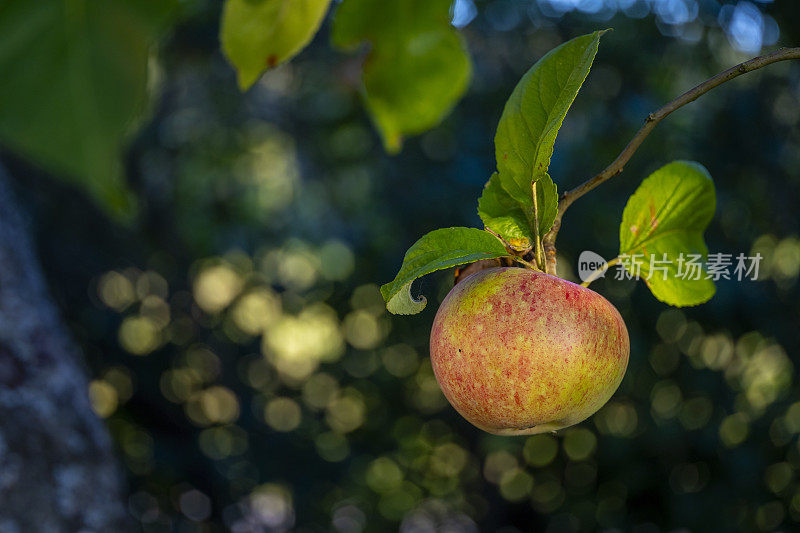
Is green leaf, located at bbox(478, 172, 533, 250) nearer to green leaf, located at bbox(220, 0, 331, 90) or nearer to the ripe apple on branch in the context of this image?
the ripe apple on branch

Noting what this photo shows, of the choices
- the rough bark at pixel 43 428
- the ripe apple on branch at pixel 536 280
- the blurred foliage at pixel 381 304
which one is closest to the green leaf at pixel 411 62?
the ripe apple on branch at pixel 536 280

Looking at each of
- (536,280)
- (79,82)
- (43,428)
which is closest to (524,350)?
(536,280)

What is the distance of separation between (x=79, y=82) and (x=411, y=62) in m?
0.40

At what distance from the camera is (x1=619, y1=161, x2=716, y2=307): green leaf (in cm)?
40

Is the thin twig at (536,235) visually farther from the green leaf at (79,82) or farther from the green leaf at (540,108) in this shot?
the green leaf at (79,82)

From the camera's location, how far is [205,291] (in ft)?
7.02

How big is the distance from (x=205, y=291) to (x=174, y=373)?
0.97 feet

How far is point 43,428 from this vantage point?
40.0 inches

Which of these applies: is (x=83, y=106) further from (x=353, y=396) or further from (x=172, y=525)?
(x=172, y=525)

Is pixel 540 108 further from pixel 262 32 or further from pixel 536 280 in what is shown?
pixel 262 32

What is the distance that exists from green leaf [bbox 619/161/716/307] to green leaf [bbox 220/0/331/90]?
25 centimetres

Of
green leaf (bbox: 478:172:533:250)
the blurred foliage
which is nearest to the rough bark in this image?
the blurred foliage

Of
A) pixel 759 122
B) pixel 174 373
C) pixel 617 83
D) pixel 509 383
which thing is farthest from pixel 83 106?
pixel 174 373

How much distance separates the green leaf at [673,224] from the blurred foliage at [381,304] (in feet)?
3.73
